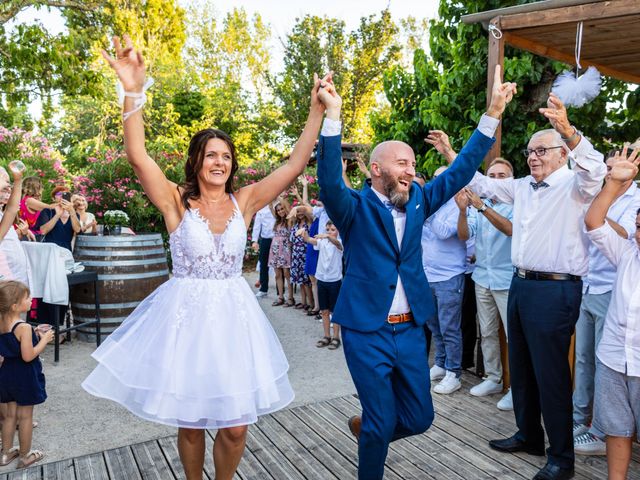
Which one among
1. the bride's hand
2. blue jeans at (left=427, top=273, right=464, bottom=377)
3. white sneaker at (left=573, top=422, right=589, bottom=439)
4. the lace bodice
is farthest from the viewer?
blue jeans at (left=427, top=273, right=464, bottom=377)

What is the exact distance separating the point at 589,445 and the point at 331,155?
8.57 ft

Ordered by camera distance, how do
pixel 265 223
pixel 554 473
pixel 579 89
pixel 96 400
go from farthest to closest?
pixel 265 223, pixel 96 400, pixel 579 89, pixel 554 473

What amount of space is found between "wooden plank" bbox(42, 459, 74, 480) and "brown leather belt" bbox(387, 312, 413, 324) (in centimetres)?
206

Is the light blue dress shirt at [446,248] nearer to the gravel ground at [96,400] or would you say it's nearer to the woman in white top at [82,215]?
the gravel ground at [96,400]

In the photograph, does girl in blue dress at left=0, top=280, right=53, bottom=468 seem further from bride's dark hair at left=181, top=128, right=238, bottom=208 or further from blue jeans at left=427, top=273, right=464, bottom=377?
blue jeans at left=427, top=273, right=464, bottom=377

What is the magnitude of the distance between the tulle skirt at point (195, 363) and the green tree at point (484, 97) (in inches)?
210

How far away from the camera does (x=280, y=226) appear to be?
836cm

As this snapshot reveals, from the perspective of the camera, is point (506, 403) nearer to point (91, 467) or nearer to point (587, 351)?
point (587, 351)

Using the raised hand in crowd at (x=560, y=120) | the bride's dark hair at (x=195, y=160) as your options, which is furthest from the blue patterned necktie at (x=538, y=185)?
the bride's dark hair at (x=195, y=160)

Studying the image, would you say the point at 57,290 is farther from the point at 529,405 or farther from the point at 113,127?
the point at 113,127

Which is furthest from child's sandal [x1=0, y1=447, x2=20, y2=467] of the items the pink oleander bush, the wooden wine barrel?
the pink oleander bush

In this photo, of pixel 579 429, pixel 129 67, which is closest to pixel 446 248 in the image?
pixel 579 429

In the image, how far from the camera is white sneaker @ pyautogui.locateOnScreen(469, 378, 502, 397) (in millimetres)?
4398

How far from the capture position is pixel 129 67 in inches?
90.6
